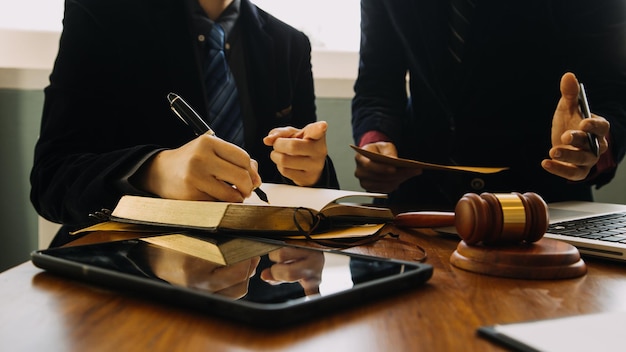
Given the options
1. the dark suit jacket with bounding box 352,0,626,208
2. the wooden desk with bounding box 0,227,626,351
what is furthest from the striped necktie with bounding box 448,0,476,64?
the wooden desk with bounding box 0,227,626,351

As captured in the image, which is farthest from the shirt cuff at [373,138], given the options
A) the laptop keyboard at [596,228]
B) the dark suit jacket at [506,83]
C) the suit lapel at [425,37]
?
the laptop keyboard at [596,228]

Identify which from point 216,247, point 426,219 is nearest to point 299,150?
point 426,219

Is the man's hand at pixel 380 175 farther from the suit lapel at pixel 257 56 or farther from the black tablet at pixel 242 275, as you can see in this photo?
the black tablet at pixel 242 275

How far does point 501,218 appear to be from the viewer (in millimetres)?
491

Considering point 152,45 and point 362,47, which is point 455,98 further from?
point 152,45

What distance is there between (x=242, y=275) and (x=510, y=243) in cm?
25

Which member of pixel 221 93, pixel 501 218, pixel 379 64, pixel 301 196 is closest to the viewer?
pixel 501 218

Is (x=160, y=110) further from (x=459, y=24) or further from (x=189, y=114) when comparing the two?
(x=459, y=24)

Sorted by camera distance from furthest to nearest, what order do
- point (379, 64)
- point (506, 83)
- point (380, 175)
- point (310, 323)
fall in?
point (379, 64), point (506, 83), point (380, 175), point (310, 323)

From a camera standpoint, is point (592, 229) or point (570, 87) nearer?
point (592, 229)

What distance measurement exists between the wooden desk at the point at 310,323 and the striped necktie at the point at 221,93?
676 millimetres

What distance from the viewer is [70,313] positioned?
14.1 inches

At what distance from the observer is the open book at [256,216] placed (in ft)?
1.93

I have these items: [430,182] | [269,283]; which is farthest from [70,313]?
[430,182]
